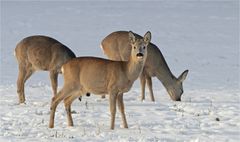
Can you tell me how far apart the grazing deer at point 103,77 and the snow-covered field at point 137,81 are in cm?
47

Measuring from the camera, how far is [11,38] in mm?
29781

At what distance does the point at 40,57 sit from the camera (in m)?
13.5

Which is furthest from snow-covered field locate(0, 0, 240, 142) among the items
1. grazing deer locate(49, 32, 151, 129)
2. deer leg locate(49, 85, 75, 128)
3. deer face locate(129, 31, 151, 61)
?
deer face locate(129, 31, 151, 61)

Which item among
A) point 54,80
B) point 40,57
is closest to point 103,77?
point 54,80

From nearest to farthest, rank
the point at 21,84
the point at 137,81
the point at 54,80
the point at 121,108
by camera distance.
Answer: the point at 121,108 < the point at 54,80 < the point at 21,84 < the point at 137,81

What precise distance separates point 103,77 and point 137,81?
28.3 ft

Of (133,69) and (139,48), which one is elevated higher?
(139,48)

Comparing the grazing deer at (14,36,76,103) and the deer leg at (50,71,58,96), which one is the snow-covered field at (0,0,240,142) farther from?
the grazing deer at (14,36,76,103)

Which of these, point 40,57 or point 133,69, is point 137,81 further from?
point 133,69

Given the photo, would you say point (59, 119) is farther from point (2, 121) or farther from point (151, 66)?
point (151, 66)

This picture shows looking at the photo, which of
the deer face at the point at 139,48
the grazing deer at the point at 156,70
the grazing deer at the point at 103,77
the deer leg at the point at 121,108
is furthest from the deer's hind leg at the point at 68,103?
the grazing deer at the point at 156,70

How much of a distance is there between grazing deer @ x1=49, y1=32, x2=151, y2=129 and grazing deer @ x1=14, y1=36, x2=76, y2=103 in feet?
10.3

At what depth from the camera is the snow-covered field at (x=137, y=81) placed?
31.9 ft

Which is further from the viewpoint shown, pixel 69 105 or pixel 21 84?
pixel 21 84
